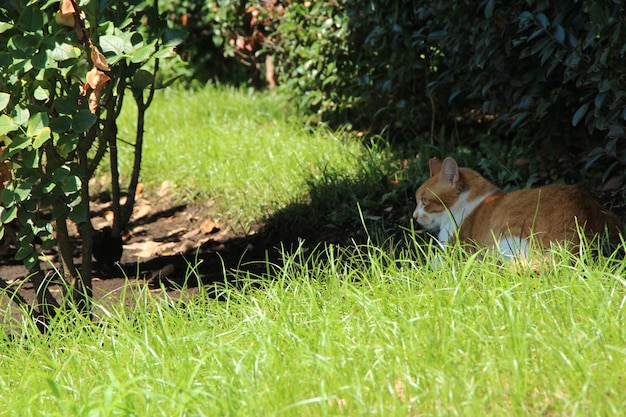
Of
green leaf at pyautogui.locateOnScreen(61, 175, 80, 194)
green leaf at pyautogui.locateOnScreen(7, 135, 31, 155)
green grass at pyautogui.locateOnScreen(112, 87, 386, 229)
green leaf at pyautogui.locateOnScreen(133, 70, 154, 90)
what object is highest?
green leaf at pyautogui.locateOnScreen(133, 70, 154, 90)

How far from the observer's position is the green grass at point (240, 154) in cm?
530

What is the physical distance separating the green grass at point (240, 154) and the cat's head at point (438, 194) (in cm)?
101

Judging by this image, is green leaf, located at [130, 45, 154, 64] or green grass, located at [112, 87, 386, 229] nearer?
green leaf, located at [130, 45, 154, 64]

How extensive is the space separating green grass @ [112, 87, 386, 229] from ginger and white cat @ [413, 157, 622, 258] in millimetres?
1093

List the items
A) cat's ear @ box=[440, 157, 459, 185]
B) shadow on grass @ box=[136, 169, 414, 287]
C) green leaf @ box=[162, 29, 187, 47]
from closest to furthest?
1. green leaf @ box=[162, 29, 187, 47]
2. cat's ear @ box=[440, 157, 459, 185]
3. shadow on grass @ box=[136, 169, 414, 287]

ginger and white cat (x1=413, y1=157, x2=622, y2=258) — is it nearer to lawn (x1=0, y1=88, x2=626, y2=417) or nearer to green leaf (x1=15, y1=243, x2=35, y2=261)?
lawn (x1=0, y1=88, x2=626, y2=417)

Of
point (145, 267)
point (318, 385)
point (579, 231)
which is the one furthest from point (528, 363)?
point (145, 267)

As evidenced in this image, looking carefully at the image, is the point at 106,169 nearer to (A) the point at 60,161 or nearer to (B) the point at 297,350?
(A) the point at 60,161

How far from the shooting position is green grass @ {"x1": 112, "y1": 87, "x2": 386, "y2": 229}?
5.30 metres

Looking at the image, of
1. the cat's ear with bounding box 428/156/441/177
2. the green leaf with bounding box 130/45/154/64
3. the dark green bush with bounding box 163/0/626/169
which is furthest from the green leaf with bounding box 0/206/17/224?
the dark green bush with bounding box 163/0/626/169

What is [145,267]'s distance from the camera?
4535 millimetres

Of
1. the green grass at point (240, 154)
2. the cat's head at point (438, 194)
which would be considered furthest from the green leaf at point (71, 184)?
the green grass at point (240, 154)

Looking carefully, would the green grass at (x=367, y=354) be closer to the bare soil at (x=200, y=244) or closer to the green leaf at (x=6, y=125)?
the green leaf at (x=6, y=125)

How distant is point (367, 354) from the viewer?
2.39 metres
